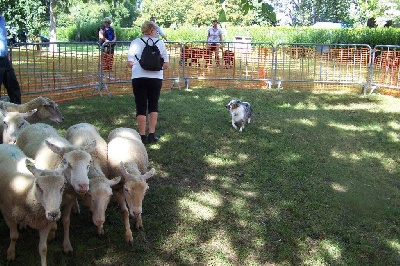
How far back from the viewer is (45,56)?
10.5m

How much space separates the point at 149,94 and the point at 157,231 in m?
2.95

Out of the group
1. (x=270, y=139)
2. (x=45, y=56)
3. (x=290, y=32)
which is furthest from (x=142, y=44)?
(x=290, y=32)

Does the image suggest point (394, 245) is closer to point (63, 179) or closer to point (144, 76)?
point (63, 179)

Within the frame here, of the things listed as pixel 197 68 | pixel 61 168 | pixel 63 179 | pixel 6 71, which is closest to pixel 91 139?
pixel 61 168

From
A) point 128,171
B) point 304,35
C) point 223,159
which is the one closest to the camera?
point 128,171

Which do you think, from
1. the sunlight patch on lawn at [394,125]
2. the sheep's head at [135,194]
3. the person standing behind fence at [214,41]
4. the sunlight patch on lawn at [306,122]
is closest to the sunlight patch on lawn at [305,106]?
the sunlight patch on lawn at [306,122]

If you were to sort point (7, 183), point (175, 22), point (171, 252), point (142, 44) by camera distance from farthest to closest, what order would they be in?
point (175, 22) → point (142, 44) → point (171, 252) → point (7, 183)

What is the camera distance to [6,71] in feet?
25.1

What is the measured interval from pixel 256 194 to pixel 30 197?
9.55ft

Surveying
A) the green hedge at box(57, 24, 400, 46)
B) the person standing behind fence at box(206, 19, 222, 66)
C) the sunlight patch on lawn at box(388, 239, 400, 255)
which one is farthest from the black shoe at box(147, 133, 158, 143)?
the green hedge at box(57, 24, 400, 46)

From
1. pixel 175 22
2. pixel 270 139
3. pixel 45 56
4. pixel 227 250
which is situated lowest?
pixel 227 250

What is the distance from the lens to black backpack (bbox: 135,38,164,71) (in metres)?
6.68

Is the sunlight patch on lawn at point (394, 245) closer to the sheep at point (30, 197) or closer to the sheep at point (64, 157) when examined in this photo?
the sheep at point (64, 157)

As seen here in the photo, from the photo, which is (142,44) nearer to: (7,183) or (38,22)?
(7,183)
